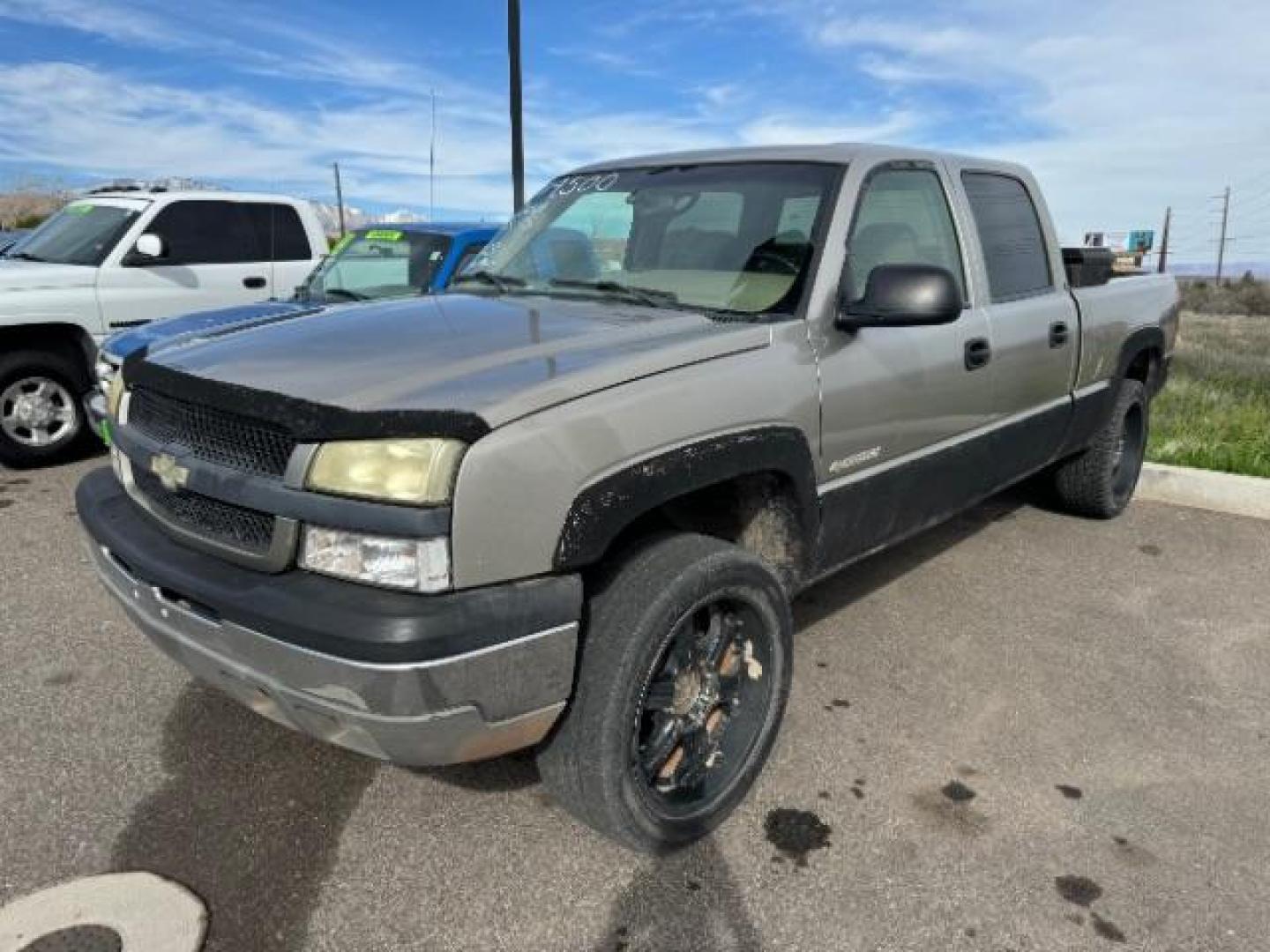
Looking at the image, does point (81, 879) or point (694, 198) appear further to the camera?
Result: point (694, 198)

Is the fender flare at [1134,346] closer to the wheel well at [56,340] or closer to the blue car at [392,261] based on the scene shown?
the blue car at [392,261]

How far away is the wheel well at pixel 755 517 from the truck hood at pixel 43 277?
560 cm

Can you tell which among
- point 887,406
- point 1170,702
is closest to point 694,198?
point 887,406

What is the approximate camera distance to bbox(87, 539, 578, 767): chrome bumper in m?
1.95

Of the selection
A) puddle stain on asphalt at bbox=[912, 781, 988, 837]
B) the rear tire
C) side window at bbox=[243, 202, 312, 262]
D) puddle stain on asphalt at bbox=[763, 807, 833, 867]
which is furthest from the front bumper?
side window at bbox=[243, 202, 312, 262]

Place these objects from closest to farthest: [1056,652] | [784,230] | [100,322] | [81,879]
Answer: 1. [81,879]
2. [784,230]
3. [1056,652]
4. [100,322]

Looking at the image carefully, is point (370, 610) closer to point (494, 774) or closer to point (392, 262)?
point (494, 774)

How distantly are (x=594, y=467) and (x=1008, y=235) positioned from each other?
2.74m

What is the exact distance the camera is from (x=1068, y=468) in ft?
16.8

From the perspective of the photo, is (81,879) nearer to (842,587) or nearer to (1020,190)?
(842,587)

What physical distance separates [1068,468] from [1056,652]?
1.74m

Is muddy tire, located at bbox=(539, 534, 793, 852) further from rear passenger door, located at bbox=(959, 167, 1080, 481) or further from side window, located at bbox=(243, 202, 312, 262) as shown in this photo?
side window, located at bbox=(243, 202, 312, 262)

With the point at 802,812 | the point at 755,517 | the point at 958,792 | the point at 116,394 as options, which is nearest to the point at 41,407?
the point at 116,394

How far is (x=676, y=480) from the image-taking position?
7.68ft
